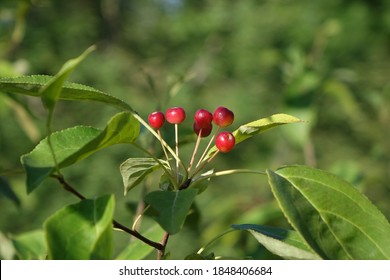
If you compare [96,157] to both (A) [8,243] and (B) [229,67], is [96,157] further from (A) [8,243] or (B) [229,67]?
(A) [8,243]

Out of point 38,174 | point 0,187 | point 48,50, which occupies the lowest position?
point 48,50

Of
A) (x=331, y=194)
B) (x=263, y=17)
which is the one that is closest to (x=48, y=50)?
(x=263, y=17)

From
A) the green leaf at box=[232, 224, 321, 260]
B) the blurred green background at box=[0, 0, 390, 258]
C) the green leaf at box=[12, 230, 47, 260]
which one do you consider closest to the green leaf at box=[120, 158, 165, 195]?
the green leaf at box=[232, 224, 321, 260]

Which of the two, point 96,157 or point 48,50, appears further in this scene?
point 48,50

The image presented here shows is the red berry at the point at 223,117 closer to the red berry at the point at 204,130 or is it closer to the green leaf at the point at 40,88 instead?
the red berry at the point at 204,130

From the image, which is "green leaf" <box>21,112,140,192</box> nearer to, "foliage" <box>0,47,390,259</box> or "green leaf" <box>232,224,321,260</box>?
"foliage" <box>0,47,390,259</box>

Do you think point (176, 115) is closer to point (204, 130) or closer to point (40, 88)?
point (204, 130)
